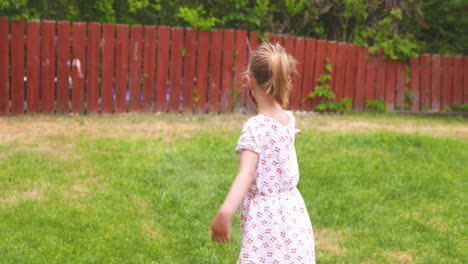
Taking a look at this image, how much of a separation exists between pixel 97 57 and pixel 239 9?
2.93 metres

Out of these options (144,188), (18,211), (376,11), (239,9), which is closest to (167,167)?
(144,188)

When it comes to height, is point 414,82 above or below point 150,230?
above

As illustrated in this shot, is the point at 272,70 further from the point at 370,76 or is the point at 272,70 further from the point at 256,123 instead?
the point at 370,76

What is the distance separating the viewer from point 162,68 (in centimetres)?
1065

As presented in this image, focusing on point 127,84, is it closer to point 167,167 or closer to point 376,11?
point 167,167

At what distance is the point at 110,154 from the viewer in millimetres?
6918

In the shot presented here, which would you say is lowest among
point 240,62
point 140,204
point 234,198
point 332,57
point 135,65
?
point 140,204

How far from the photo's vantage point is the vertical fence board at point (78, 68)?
10.0 metres

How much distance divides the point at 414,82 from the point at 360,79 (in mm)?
1336

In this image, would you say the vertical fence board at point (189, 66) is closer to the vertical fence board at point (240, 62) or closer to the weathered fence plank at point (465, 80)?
the vertical fence board at point (240, 62)

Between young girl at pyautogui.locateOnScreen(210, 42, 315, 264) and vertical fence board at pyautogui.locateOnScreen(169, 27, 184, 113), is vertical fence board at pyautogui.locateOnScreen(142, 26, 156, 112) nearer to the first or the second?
vertical fence board at pyautogui.locateOnScreen(169, 27, 184, 113)

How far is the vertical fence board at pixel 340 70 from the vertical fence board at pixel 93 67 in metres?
4.59

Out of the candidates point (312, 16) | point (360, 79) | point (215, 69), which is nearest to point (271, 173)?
point (215, 69)

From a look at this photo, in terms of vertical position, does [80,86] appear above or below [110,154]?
above
